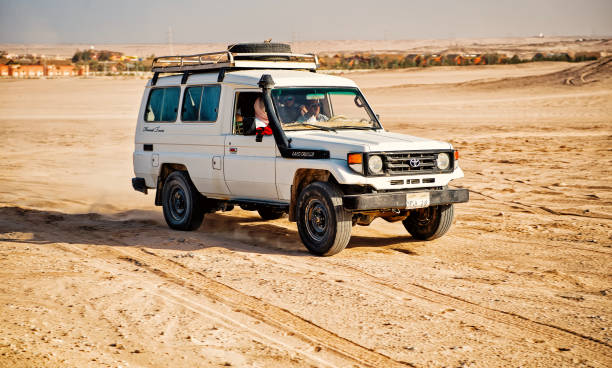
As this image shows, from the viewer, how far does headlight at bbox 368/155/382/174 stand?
336 inches

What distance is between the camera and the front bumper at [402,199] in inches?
332

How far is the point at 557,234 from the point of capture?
404 inches

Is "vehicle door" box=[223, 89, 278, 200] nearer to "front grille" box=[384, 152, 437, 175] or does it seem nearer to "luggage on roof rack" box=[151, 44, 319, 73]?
"luggage on roof rack" box=[151, 44, 319, 73]

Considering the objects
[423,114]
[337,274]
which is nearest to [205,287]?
[337,274]

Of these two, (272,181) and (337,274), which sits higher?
(272,181)

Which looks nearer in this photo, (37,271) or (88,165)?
(37,271)

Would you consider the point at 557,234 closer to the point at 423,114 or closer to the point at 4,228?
the point at 4,228

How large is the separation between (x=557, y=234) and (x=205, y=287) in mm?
4947

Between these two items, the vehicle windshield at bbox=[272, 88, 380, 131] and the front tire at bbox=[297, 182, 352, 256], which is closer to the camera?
the front tire at bbox=[297, 182, 352, 256]

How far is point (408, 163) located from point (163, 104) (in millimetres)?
4183

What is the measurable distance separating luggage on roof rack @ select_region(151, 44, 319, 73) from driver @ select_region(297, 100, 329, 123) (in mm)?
1140

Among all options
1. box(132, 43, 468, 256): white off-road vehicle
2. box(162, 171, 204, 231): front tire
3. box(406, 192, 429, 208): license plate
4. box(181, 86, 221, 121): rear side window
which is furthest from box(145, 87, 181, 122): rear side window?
box(406, 192, 429, 208): license plate

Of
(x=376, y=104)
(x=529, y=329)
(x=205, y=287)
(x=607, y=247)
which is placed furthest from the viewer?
(x=376, y=104)

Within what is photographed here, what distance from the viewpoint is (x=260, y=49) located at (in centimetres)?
1071
